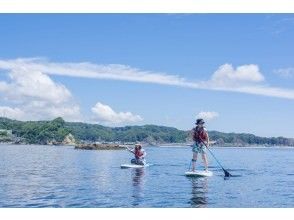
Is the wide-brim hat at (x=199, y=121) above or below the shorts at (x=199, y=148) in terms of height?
above

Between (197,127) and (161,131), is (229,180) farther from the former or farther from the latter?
(161,131)

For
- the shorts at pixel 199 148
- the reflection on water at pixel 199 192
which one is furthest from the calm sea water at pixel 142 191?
the shorts at pixel 199 148

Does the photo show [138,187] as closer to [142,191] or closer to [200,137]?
[142,191]

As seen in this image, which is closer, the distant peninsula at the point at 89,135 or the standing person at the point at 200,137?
the standing person at the point at 200,137

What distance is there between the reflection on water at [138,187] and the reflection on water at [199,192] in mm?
1700

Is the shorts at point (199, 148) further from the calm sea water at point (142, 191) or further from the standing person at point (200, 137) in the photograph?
the calm sea water at point (142, 191)

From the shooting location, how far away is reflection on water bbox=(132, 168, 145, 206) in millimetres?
18656

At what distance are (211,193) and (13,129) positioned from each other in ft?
355

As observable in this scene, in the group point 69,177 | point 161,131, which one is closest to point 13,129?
point 161,131

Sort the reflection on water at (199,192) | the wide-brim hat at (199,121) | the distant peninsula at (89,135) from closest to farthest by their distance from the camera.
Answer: the reflection on water at (199,192)
the wide-brim hat at (199,121)
the distant peninsula at (89,135)

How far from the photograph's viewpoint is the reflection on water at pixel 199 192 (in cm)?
1816

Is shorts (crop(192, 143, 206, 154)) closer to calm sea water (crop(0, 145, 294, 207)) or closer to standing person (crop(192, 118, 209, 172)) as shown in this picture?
standing person (crop(192, 118, 209, 172))

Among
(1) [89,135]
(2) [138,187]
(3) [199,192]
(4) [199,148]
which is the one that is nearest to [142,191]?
(2) [138,187]
